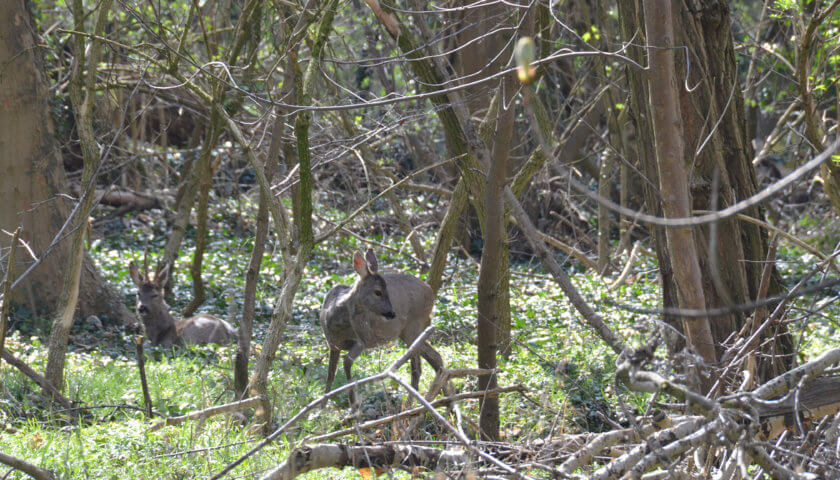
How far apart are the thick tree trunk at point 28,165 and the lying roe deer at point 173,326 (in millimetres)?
906

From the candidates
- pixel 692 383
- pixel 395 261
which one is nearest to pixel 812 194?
pixel 395 261

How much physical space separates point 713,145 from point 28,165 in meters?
7.89

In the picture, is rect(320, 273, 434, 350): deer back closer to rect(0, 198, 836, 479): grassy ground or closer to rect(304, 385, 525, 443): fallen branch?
rect(0, 198, 836, 479): grassy ground

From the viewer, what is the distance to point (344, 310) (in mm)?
7480

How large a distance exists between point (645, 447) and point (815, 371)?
35.0 inches

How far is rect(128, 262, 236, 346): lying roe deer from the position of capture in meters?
9.14

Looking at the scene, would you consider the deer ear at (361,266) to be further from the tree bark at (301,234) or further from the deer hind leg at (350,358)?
the tree bark at (301,234)

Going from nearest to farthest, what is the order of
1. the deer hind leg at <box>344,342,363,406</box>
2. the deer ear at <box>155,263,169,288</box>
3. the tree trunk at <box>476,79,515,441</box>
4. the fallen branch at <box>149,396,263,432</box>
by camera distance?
the fallen branch at <box>149,396,263,432</box>
the tree trunk at <box>476,79,515,441</box>
the deer hind leg at <box>344,342,363,406</box>
the deer ear at <box>155,263,169,288</box>

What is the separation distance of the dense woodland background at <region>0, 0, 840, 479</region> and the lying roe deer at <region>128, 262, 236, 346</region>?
1.12 feet

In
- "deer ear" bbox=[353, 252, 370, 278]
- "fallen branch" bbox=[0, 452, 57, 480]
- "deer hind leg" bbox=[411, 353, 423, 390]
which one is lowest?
"deer hind leg" bbox=[411, 353, 423, 390]

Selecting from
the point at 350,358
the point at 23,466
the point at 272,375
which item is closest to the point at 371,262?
the point at 350,358

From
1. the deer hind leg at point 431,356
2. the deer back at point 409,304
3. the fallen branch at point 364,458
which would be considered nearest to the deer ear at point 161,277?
the deer back at point 409,304

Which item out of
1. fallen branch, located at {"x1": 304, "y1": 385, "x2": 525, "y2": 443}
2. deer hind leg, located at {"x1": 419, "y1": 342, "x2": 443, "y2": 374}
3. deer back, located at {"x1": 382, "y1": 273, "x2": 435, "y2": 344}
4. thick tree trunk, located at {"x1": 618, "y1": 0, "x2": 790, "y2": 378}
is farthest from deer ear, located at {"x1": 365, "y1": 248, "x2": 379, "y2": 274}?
fallen branch, located at {"x1": 304, "y1": 385, "x2": 525, "y2": 443}

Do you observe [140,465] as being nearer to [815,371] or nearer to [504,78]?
[504,78]
